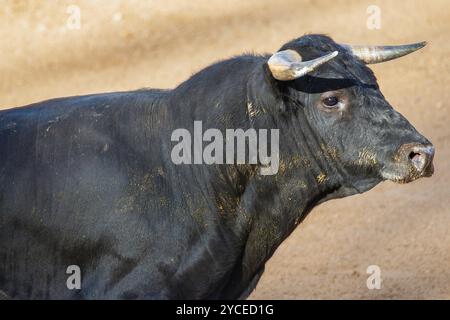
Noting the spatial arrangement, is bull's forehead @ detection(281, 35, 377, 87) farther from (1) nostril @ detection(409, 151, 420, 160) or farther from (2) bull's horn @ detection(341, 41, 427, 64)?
(1) nostril @ detection(409, 151, 420, 160)

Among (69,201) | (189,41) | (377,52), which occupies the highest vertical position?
(377,52)

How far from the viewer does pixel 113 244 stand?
860 centimetres

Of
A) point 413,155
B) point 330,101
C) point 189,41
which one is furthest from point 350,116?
point 189,41

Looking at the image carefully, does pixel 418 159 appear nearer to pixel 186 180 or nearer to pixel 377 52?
pixel 377 52

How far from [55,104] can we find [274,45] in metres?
10.4

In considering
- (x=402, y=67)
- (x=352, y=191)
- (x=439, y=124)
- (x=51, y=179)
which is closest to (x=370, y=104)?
(x=352, y=191)

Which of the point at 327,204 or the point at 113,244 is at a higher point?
the point at 113,244

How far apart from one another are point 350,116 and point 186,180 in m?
1.32

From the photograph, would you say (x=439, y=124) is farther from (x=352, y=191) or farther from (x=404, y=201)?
(x=352, y=191)

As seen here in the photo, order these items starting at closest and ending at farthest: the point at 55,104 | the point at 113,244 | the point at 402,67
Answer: the point at 113,244
the point at 55,104
the point at 402,67

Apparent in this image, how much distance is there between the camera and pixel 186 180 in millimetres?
8875

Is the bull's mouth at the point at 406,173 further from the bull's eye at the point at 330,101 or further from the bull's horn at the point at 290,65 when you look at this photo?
the bull's horn at the point at 290,65

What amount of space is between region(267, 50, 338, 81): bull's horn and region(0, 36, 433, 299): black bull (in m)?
0.17
